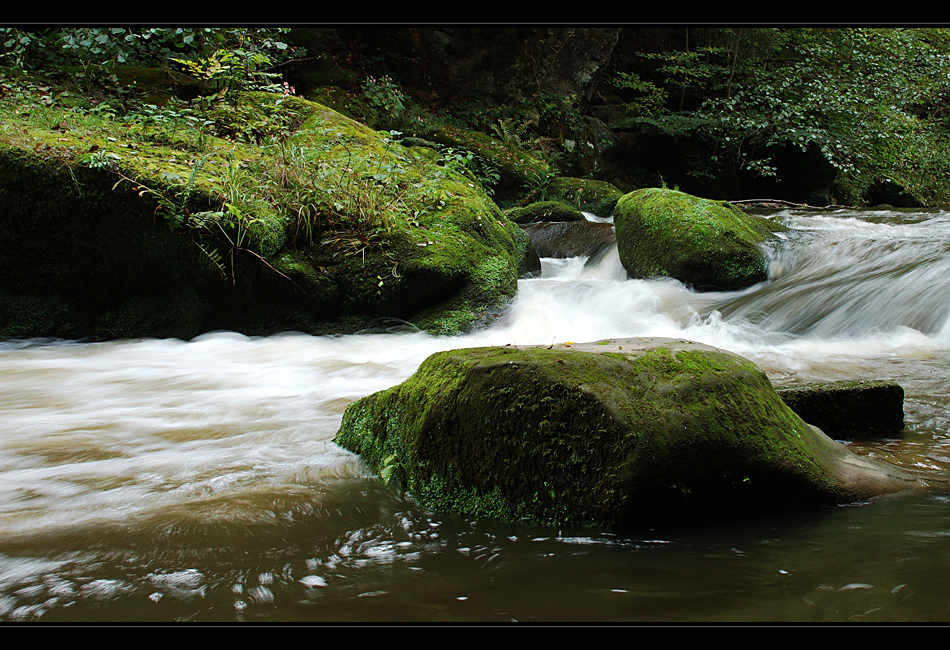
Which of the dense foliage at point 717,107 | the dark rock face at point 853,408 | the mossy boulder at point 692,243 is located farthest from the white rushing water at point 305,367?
the dense foliage at point 717,107

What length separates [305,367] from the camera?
16.1ft

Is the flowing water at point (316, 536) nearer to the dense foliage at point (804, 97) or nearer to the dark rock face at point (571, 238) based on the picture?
the dark rock face at point (571, 238)

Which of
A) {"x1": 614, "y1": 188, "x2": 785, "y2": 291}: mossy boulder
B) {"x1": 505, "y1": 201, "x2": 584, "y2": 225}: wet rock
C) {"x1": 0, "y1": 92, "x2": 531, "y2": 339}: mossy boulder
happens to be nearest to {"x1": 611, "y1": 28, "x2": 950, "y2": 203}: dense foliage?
{"x1": 505, "y1": 201, "x2": 584, "y2": 225}: wet rock

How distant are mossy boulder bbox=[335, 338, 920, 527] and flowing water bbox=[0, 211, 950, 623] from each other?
0.09m

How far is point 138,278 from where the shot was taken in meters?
5.64

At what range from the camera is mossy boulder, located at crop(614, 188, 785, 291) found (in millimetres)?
7324

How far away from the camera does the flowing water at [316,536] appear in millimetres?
1531

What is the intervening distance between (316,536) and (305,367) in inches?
120

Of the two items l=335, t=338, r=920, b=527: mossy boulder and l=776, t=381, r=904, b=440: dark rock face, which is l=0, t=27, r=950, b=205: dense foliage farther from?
l=335, t=338, r=920, b=527: mossy boulder

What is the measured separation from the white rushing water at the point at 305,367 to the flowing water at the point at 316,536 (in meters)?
0.02

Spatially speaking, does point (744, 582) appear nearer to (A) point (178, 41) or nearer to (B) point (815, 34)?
(A) point (178, 41)

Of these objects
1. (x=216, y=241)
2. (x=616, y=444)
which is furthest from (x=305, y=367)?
(x=616, y=444)
